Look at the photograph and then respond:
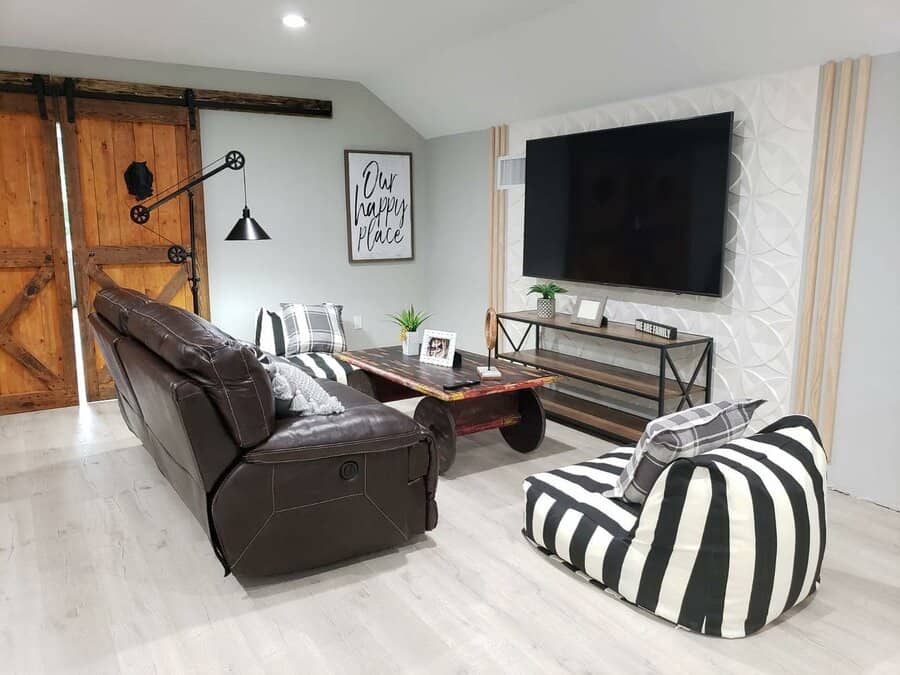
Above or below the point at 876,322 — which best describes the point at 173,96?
above

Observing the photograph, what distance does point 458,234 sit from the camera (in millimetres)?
5969

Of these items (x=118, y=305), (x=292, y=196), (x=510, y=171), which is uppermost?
(x=510, y=171)

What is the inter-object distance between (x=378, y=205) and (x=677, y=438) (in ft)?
14.1

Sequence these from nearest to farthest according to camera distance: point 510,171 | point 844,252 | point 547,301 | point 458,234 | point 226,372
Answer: point 226,372 < point 844,252 < point 547,301 < point 510,171 < point 458,234

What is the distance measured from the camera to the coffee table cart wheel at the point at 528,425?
12.6 ft

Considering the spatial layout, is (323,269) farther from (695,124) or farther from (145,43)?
(695,124)

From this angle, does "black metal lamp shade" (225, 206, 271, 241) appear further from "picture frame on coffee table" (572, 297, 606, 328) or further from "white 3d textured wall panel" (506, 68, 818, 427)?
"white 3d textured wall panel" (506, 68, 818, 427)

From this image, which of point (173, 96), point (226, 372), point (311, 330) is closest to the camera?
point (226, 372)

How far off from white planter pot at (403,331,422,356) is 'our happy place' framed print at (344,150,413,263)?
198cm

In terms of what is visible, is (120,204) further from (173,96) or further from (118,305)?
(118,305)

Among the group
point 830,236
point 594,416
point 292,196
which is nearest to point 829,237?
Answer: point 830,236

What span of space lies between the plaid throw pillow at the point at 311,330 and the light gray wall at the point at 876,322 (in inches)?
132

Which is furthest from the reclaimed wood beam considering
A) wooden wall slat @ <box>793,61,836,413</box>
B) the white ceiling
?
wooden wall slat @ <box>793,61,836,413</box>

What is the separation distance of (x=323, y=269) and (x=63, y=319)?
199 cm
